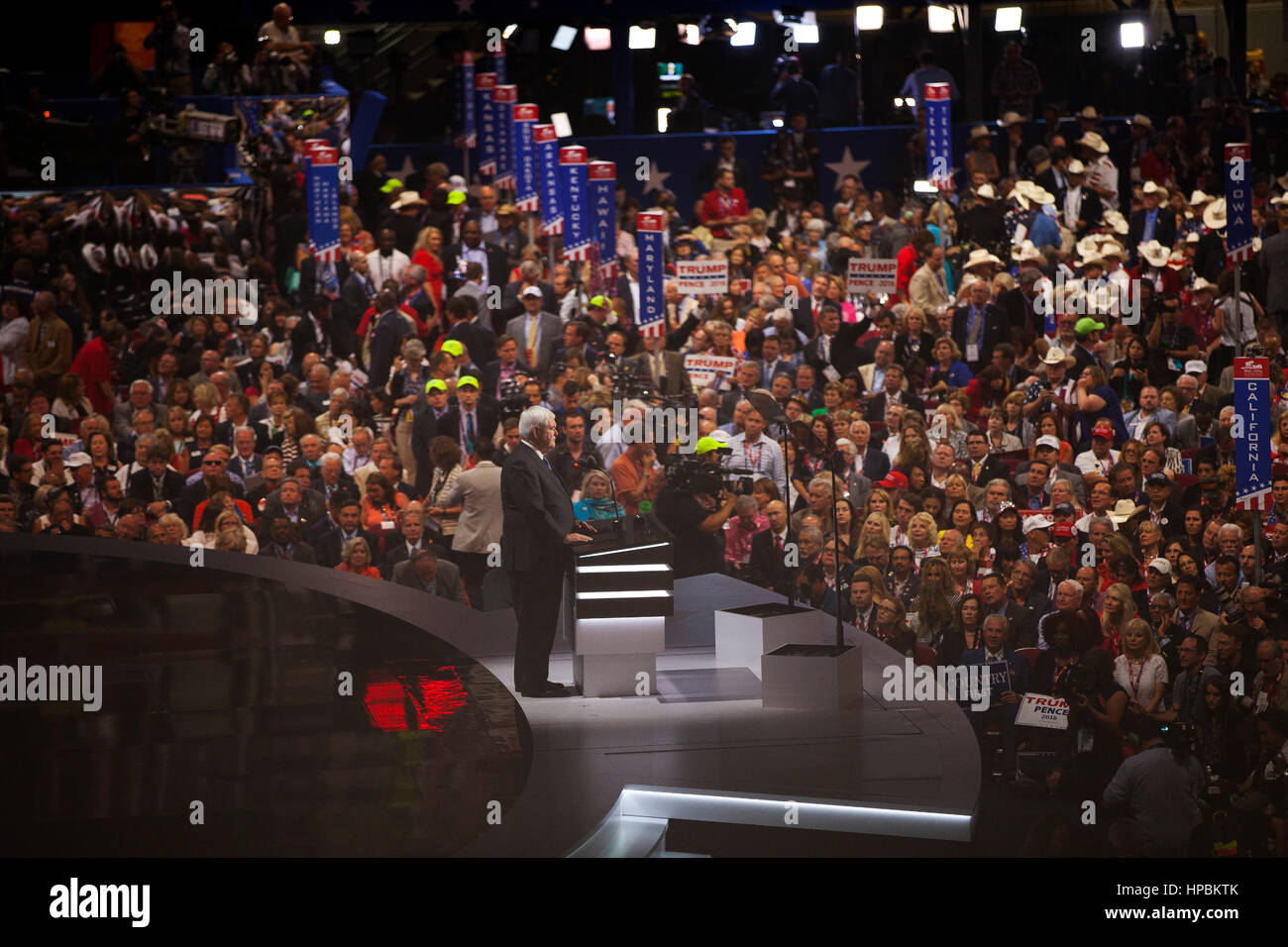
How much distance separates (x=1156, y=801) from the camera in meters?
7.71

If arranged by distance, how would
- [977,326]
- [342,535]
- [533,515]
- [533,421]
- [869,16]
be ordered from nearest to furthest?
[533,515]
[533,421]
[342,535]
[977,326]
[869,16]

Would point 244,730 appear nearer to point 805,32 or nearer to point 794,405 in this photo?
point 794,405

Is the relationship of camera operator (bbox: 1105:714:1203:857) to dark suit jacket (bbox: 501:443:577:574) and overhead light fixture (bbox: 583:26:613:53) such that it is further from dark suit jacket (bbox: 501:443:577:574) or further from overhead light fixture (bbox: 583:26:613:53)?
overhead light fixture (bbox: 583:26:613:53)

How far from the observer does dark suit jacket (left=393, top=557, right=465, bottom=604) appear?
10805 mm

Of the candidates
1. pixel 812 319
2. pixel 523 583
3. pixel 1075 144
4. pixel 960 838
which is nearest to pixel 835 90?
pixel 1075 144

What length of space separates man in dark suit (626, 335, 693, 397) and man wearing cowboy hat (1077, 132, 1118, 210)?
211 inches

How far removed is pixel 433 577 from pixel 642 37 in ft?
39.4

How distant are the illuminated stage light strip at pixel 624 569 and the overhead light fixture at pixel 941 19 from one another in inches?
519

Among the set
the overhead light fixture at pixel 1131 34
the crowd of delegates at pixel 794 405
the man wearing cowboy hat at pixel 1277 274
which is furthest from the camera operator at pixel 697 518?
the overhead light fixture at pixel 1131 34

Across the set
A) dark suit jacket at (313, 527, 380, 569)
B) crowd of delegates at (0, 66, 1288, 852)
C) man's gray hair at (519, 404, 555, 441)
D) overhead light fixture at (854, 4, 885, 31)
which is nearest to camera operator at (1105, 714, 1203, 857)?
crowd of delegates at (0, 66, 1288, 852)

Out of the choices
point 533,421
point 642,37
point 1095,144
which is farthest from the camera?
point 642,37

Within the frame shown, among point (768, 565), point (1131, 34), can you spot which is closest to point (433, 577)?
point (768, 565)

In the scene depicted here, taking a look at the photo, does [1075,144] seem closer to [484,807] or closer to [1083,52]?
[1083,52]

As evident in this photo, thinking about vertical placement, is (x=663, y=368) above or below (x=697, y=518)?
above
